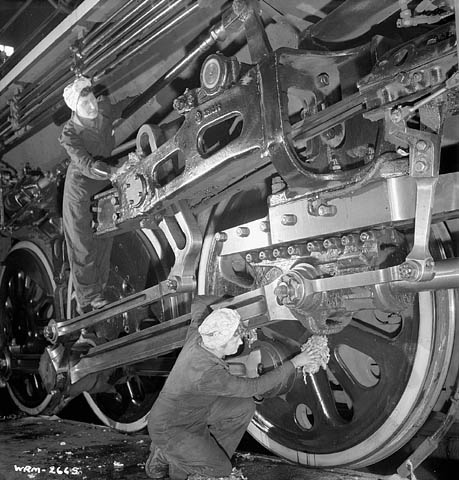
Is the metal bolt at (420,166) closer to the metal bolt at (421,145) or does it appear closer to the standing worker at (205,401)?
the metal bolt at (421,145)

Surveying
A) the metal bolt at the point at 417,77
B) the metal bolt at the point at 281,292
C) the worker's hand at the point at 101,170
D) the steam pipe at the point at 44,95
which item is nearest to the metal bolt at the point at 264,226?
the metal bolt at the point at 281,292

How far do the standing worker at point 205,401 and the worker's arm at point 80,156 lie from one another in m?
0.76

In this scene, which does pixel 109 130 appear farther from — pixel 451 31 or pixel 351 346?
pixel 451 31

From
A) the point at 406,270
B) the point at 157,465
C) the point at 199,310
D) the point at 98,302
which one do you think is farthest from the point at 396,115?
the point at 98,302

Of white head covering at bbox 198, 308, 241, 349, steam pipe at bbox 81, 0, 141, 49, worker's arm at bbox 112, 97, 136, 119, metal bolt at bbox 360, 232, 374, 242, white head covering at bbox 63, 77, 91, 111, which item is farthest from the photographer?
worker's arm at bbox 112, 97, 136, 119

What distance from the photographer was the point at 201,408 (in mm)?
2441

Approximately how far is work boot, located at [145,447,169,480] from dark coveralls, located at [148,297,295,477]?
0.12m

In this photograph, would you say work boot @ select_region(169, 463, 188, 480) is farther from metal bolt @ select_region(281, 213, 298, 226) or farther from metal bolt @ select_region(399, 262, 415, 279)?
metal bolt @ select_region(399, 262, 415, 279)

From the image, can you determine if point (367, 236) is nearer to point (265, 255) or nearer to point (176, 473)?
point (265, 255)

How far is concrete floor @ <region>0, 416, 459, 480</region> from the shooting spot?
2.36 meters

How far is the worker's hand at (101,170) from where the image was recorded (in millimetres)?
2811

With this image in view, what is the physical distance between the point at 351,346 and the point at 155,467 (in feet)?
3.21

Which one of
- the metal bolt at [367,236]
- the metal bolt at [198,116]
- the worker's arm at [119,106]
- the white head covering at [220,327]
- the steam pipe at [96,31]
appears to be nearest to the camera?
the metal bolt at [367,236]

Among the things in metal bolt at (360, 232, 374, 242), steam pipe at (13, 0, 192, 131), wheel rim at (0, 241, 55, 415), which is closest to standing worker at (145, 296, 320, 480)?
metal bolt at (360, 232, 374, 242)
